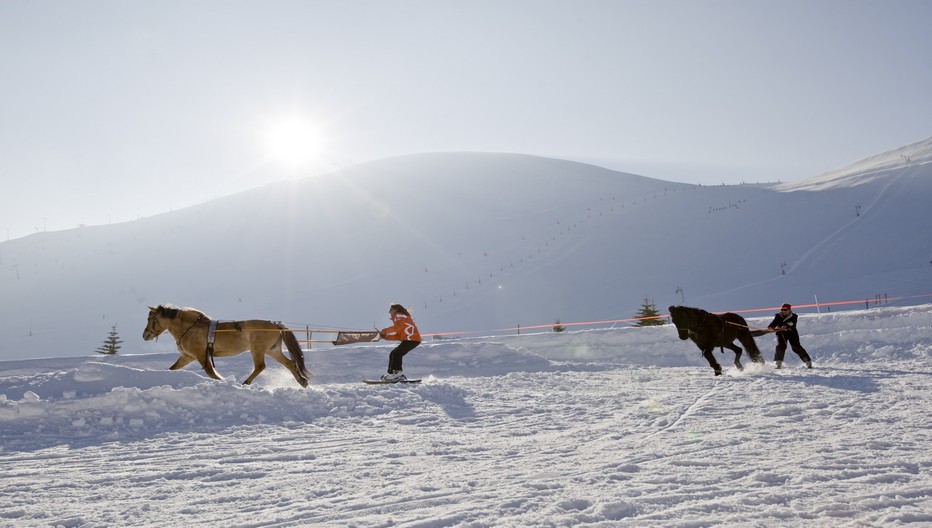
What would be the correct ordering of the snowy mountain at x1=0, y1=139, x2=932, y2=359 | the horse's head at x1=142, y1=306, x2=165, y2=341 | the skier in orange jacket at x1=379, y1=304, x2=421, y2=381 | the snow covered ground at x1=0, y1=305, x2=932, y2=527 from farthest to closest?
the snowy mountain at x1=0, y1=139, x2=932, y2=359
the skier in orange jacket at x1=379, y1=304, x2=421, y2=381
the horse's head at x1=142, y1=306, x2=165, y2=341
the snow covered ground at x1=0, y1=305, x2=932, y2=527

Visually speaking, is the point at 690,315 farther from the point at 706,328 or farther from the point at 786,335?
the point at 786,335

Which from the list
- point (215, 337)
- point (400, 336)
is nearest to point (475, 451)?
point (400, 336)

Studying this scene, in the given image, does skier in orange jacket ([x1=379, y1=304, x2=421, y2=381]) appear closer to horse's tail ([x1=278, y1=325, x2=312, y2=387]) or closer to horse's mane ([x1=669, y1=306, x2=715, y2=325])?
horse's tail ([x1=278, y1=325, x2=312, y2=387])

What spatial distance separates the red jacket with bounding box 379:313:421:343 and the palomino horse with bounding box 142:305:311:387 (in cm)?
194

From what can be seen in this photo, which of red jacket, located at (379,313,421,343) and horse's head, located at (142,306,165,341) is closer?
horse's head, located at (142,306,165,341)

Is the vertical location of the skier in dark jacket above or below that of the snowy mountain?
below

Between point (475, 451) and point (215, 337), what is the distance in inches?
267

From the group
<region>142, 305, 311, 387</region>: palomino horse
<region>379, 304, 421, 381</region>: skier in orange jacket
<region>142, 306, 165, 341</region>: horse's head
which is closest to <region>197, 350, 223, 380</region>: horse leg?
<region>142, 305, 311, 387</region>: palomino horse

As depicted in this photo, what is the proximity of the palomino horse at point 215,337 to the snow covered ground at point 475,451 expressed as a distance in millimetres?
1440

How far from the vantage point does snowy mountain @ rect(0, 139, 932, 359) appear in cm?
3325

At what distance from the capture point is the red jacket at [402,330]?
1294 cm

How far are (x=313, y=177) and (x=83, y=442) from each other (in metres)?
75.1

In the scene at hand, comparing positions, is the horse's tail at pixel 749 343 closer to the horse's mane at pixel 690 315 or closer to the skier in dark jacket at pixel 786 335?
the skier in dark jacket at pixel 786 335

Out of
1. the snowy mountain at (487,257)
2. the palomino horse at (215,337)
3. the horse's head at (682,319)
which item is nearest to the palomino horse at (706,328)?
the horse's head at (682,319)
